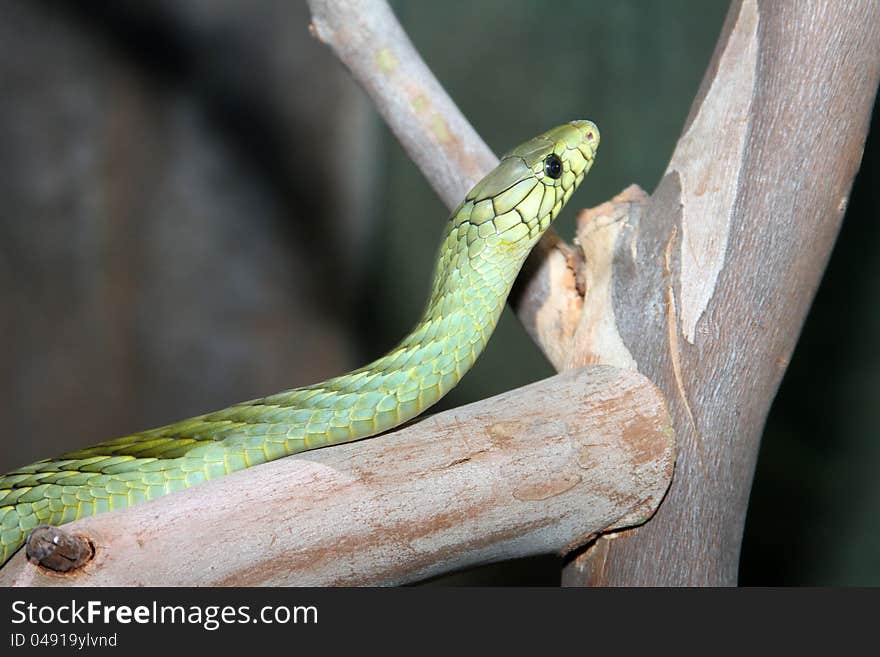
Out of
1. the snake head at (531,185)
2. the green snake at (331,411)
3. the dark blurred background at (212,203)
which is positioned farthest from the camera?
the dark blurred background at (212,203)

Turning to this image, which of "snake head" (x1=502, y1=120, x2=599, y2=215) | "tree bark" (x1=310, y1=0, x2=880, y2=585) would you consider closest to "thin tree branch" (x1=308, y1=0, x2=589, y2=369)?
"snake head" (x1=502, y1=120, x2=599, y2=215)

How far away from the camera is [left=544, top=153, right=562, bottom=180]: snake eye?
1.41 metres

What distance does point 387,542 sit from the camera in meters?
1.10

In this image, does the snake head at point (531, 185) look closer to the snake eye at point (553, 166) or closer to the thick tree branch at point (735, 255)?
the snake eye at point (553, 166)

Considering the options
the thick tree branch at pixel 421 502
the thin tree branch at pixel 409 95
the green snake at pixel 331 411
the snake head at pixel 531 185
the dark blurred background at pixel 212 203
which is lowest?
the thick tree branch at pixel 421 502

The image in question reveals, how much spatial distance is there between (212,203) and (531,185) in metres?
2.42

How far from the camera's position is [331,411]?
1.18 m

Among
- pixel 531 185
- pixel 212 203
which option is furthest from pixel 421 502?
pixel 212 203

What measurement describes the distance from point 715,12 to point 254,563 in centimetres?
197

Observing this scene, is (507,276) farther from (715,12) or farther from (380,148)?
(380,148)

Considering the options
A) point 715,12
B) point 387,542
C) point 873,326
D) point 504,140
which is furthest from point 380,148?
point 387,542

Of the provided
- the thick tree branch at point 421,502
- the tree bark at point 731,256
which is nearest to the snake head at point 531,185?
the tree bark at point 731,256

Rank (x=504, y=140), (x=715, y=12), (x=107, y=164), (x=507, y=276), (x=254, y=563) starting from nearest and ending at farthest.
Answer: (x=254, y=563) < (x=507, y=276) < (x=715, y=12) < (x=504, y=140) < (x=107, y=164)

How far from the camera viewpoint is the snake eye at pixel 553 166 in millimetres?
1407
